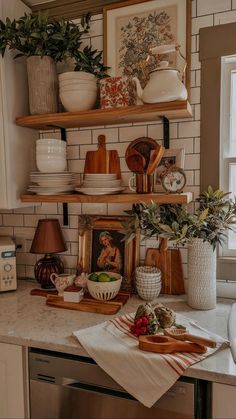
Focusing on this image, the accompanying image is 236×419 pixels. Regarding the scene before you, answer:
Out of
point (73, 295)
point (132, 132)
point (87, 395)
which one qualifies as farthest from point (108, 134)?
point (87, 395)

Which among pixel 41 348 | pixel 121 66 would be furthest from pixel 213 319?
pixel 121 66

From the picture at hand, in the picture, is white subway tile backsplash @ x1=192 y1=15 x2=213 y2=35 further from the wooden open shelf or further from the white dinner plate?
the white dinner plate

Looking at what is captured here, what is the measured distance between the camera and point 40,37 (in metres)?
1.53

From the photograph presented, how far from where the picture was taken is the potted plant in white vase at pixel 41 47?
1.52m

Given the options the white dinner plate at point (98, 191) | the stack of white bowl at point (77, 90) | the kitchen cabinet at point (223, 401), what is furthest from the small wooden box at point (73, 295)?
the stack of white bowl at point (77, 90)

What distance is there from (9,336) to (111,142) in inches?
40.5

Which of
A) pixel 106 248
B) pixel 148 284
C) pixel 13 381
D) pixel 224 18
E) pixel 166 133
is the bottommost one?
pixel 13 381

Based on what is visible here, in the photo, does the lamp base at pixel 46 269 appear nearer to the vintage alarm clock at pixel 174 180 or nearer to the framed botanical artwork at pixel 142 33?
the vintage alarm clock at pixel 174 180

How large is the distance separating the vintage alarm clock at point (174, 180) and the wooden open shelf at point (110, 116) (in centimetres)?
25

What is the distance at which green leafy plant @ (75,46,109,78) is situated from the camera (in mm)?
1622

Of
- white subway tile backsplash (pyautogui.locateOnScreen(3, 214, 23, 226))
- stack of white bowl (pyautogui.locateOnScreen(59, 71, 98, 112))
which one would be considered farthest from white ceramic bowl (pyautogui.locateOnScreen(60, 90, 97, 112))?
white subway tile backsplash (pyautogui.locateOnScreen(3, 214, 23, 226))

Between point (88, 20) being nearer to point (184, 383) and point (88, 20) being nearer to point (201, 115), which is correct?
point (201, 115)

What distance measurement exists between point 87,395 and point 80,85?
128cm

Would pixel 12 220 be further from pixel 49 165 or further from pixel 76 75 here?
pixel 76 75
